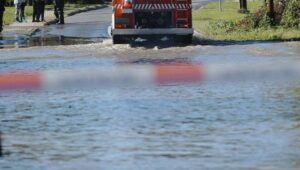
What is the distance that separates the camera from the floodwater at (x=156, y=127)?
995 centimetres

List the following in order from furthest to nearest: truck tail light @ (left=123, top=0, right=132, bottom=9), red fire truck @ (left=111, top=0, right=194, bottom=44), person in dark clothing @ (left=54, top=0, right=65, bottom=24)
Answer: person in dark clothing @ (left=54, top=0, right=65, bottom=24) < red fire truck @ (left=111, top=0, right=194, bottom=44) < truck tail light @ (left=123, top=0, right=132, bottom=9)

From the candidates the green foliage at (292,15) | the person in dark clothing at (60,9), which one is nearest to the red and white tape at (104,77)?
the green foliage at (292,15)

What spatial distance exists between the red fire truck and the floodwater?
1031cm

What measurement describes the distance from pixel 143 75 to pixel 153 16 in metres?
8.81

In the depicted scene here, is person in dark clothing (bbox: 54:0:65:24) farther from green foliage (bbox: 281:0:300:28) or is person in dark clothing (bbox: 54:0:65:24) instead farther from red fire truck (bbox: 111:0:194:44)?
red fire truck (bbox: 111:0:194:44)

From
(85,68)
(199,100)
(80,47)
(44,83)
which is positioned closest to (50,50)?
(80,47)

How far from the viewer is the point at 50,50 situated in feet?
89.2

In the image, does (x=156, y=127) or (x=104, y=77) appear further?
(x=104, y=77)

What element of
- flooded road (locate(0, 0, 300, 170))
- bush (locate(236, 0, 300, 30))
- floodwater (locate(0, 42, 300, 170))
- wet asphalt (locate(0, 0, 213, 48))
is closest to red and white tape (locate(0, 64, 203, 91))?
flooded road (locate(0, 0, 300, 170))

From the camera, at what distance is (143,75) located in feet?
62.6

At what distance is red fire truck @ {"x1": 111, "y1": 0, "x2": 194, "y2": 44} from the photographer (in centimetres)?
2708

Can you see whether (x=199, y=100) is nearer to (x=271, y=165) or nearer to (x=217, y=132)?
(x=217, y=132)

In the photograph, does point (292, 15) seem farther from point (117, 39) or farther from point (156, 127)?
point (156, 127)

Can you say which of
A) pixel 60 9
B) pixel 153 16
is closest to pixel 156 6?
pixel 153 16
